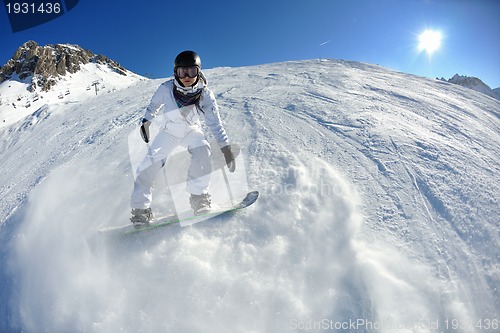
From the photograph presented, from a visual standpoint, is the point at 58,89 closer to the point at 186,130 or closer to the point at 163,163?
the point at 186,130

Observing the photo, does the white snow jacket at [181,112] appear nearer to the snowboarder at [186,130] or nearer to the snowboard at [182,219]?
the snowboarder at [186,130]

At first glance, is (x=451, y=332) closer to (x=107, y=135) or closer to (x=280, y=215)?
(x=280, y=215)

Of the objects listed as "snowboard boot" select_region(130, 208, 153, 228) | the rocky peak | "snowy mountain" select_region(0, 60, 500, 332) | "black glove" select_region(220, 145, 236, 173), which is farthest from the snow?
"snowboard boot" select_region(130, 208, 153, 228)

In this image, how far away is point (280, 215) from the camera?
11.1 ft

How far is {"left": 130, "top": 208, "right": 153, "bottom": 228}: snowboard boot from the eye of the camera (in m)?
3.15

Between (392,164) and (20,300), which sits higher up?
(392,164)

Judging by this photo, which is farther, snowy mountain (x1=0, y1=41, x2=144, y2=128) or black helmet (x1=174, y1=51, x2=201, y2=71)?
snowy mountain (x1=0, y1=41, x2=144, y2=128)

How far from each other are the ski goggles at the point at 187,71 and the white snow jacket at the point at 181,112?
0.56ft

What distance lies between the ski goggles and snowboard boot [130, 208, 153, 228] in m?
1.71

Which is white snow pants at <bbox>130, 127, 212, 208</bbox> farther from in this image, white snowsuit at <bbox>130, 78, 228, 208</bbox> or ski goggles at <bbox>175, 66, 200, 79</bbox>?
ski goggles at <bbox>175, 66, 200, 79</bbox>

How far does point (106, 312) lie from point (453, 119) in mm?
7617

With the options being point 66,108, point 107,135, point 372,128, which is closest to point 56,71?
point 66,108

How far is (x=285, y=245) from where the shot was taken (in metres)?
3.05

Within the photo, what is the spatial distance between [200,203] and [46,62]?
6812 cm
